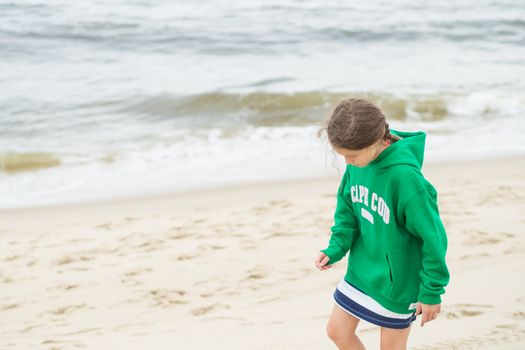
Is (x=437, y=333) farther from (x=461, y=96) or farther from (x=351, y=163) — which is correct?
(x=461, y=96)

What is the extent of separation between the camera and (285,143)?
28.1 ft

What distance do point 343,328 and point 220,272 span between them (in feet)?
6.87

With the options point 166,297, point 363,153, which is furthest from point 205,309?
point 363,153

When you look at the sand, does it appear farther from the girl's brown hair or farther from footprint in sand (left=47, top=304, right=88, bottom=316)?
the girl's brown hair

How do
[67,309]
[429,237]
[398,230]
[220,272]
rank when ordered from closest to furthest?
[429,237]
[398,230]
[67,309]
[220,272]

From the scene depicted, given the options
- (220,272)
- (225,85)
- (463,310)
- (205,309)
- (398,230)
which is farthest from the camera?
(225,85)

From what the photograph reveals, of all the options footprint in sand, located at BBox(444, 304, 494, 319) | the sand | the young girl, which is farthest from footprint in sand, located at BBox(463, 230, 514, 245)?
the young girl

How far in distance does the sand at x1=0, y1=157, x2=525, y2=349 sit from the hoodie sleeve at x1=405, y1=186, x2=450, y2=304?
1315 millimetres

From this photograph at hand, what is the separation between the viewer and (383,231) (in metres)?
2.37

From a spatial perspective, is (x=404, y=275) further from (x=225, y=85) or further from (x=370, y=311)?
(x=225, y=85)

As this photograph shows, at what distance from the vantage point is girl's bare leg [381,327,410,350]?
2502 mm

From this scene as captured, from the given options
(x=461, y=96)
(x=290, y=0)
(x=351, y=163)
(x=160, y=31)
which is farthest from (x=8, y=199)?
(x=290, y=0)

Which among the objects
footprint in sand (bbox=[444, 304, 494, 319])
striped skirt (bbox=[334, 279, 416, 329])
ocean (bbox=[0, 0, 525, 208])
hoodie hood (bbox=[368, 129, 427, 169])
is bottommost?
ocean (bbox=[0, 0, 525, 208])

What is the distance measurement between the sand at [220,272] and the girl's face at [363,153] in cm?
151
